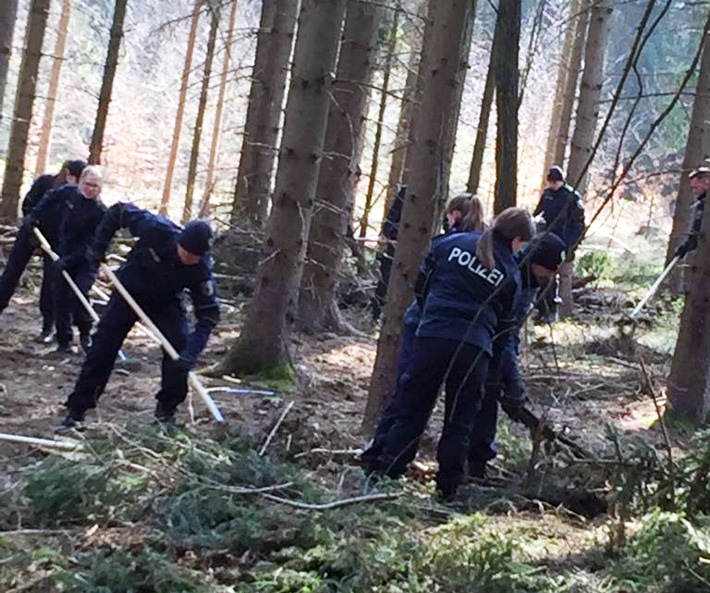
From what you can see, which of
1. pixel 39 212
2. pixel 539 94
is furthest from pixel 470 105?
pixel 39 212

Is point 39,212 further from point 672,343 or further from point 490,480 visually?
point 672,343

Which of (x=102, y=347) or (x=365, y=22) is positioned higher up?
(x=365, y=22)

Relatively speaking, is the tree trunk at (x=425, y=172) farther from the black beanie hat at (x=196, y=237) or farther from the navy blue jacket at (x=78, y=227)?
the navy blue jacket at (x=78, y=227)

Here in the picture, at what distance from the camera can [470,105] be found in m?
36.7

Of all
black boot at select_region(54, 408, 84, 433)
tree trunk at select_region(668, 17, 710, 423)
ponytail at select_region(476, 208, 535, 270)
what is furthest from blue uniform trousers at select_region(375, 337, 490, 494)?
tree trunk at select_region(668, 17, 710, 423)

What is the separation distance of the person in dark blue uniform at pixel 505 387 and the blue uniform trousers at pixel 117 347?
2.09m

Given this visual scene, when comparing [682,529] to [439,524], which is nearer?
[682,529]

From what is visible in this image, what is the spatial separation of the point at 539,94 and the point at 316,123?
30.1m

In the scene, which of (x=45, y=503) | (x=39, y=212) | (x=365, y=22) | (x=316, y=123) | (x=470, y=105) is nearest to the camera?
(x=45, y=503)

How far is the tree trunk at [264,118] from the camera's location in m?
13.9

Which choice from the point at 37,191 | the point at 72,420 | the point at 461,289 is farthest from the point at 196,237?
the point at 37,191

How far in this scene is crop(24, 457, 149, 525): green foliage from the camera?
4.76 meters

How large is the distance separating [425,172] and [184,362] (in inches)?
84.3

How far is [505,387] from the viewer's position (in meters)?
6.74
